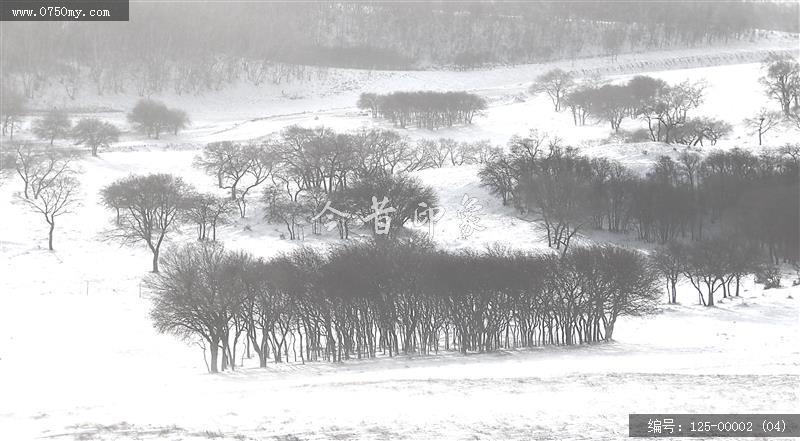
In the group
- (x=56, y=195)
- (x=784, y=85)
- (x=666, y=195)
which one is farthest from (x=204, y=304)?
(x=784, y=85)

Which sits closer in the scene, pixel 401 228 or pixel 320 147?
pixel 401 228

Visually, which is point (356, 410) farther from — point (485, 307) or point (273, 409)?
point (485, 307)

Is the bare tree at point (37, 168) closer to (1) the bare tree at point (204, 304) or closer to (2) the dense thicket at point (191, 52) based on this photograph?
(1) the bare tree at point (204, 304)

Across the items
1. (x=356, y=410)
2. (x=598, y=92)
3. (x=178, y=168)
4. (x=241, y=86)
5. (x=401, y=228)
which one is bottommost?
(x=356, y=410)

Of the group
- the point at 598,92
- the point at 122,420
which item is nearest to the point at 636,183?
the point at 598,92

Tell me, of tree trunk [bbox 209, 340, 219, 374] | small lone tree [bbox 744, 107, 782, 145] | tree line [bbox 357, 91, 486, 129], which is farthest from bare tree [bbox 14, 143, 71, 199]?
small lone tree [bbox 744, 107, 782, 145]
